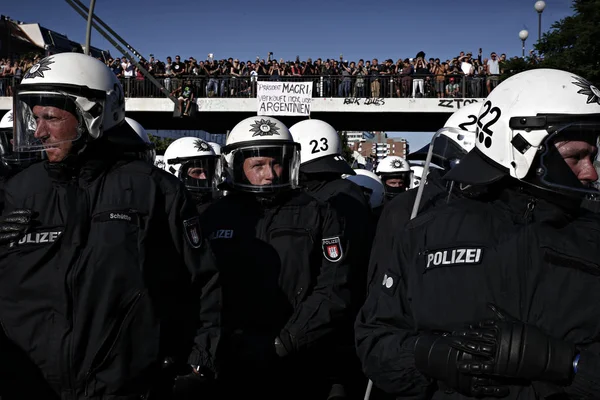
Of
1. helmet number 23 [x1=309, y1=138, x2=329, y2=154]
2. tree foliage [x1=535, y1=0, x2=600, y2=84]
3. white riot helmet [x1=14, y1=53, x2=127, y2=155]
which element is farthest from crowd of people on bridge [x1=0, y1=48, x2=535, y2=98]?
white riot helmet [x1=14, y1=53, x2=127, y2=155]

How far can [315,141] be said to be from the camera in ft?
21.7

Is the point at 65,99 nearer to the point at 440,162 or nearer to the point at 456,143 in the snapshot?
the point at 456,143

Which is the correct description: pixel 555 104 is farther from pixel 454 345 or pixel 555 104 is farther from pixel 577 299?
pixel 454 345

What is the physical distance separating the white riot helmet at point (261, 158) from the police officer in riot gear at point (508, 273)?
1.92 m

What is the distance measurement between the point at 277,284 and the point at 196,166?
3.65 metres

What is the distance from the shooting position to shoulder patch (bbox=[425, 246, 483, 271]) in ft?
6.93

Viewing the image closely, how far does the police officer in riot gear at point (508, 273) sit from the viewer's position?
1.89 metres

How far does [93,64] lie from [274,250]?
5.00ft

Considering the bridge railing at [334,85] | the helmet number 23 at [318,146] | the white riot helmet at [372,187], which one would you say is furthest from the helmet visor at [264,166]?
the bridge railing at [334,85]

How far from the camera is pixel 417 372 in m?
2.15

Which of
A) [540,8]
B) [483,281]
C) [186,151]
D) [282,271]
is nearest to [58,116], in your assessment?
[282,271]

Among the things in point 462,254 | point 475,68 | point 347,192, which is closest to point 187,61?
point 475,68

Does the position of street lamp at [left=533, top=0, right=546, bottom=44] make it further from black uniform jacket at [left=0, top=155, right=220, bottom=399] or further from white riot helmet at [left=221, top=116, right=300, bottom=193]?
black uniform jacket at [left=0, top=155, right=220, bottom=399]

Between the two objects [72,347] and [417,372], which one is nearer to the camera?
[417,372]
